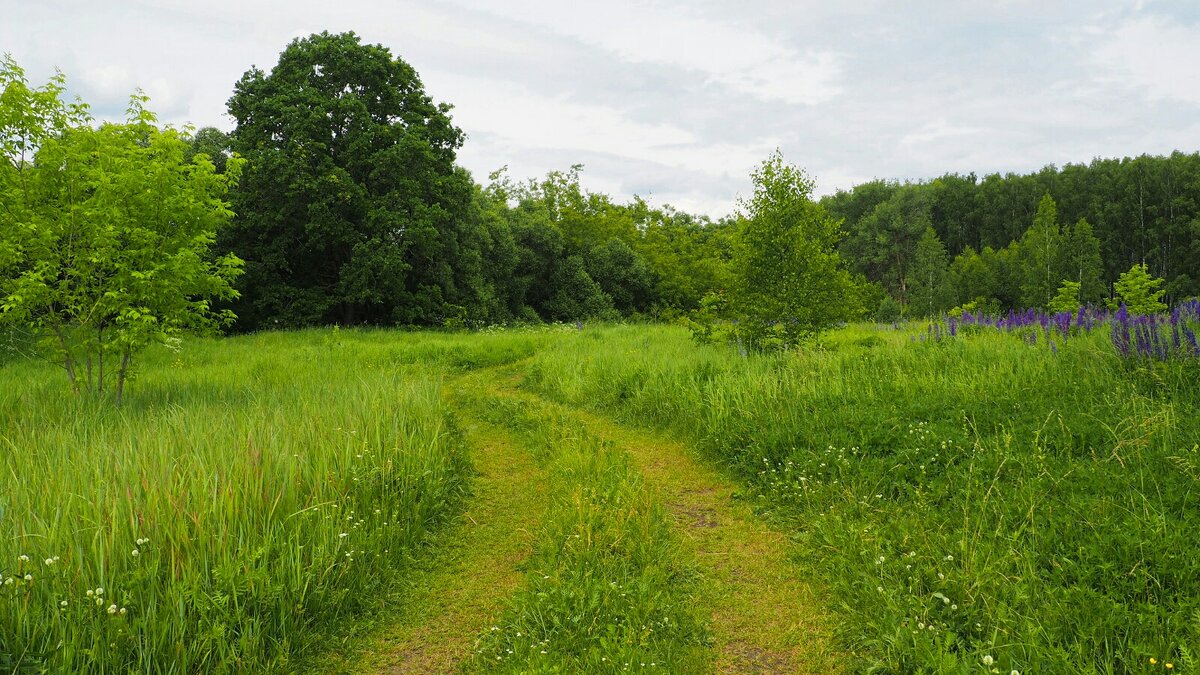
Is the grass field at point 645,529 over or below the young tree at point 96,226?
below

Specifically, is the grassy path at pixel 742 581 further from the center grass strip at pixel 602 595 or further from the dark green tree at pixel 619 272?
the dark green tree at pixel 619 272

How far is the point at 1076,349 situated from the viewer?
6.67 metres

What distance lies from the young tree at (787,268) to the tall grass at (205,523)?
19.7 ft

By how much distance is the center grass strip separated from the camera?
115 inches

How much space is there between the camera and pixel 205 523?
344 cm

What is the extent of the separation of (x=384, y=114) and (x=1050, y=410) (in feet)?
A: 76.3

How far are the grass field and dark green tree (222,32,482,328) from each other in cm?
1442

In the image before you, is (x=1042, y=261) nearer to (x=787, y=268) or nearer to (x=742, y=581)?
(x=787, y=268)

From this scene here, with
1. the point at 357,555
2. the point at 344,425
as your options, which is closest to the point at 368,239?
the point at 344,425

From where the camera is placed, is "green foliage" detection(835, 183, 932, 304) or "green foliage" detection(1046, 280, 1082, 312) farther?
"green foliage" detection(835, 183, 932, 304)

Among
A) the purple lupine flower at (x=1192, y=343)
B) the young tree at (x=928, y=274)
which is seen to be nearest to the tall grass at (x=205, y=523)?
the purple lupine flower at (x=1192, y=343)

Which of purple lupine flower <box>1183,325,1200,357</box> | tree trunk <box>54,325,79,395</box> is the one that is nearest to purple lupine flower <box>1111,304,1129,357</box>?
purple lupine flower <box>1183,325,1200,357</box>

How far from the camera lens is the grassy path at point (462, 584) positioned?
308 centimetres

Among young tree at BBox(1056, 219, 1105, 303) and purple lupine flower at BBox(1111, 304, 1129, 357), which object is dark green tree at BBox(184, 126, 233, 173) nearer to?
purple lupine flower at BBox(1111, 304, 1129, 357)
